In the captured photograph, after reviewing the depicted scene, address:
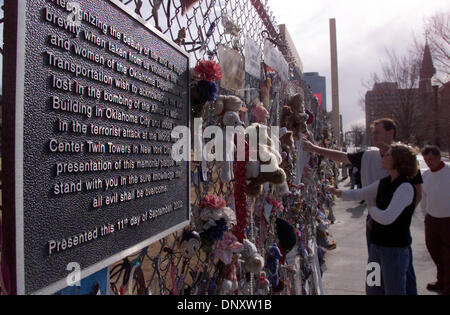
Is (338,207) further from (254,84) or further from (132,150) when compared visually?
(132,150)

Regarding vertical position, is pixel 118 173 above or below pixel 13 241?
above

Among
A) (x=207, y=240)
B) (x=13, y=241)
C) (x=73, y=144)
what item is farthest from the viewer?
(x=207, y=240)

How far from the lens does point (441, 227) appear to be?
521 cm

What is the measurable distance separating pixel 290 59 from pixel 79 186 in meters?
4.46

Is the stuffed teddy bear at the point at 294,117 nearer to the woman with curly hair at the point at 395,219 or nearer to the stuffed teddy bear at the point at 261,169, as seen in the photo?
the woman with curly hair at the point at 395,219

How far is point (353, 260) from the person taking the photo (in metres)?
6.30

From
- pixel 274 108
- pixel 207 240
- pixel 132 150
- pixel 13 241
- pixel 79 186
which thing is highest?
pixel 274 108

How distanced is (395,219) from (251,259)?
4.55 ft

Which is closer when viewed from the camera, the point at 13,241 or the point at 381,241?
the point at 13,241

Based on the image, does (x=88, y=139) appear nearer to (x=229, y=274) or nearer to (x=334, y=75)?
(x=229, y=274)

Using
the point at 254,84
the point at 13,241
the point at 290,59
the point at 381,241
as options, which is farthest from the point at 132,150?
the point at 290,59

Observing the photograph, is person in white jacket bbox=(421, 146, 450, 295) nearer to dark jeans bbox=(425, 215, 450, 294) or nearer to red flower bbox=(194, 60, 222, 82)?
dark jeans bbox=(425, 215, 450, 294)

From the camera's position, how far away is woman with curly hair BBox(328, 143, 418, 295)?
10.0ft

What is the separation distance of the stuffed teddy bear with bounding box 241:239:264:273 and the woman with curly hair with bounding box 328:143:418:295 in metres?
1.22
